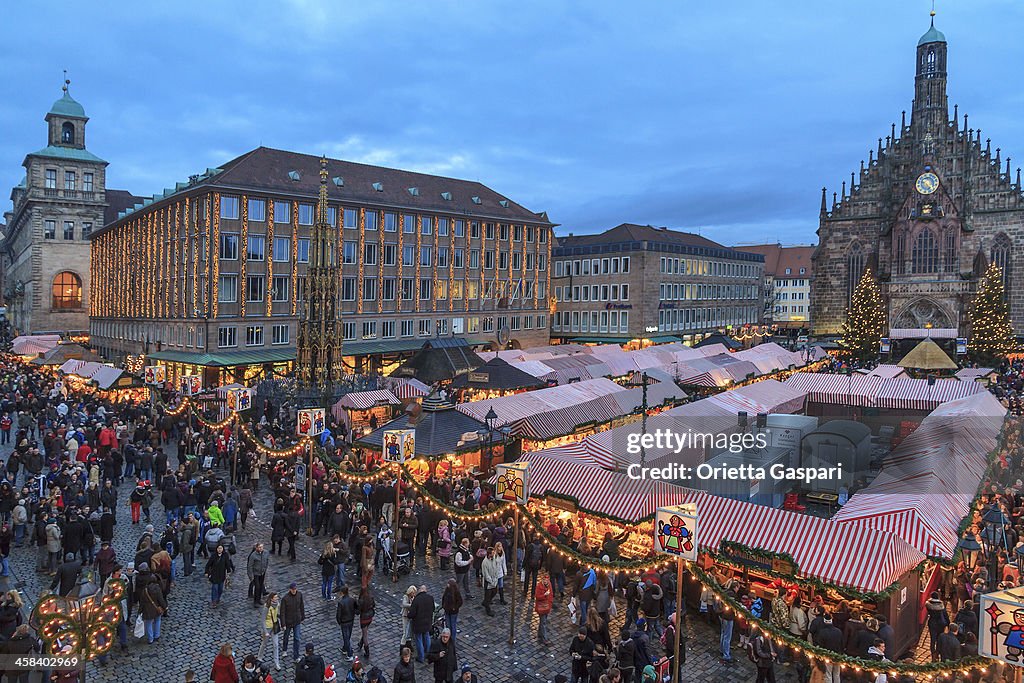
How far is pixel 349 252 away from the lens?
166 ft

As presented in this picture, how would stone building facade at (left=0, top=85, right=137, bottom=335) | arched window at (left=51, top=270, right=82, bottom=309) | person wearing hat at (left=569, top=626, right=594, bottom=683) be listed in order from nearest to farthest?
person wearing hat at (left=569, top=626, right=594, bottom=683) < stone building facade at (left=0, top=85, right=137, bottom=335) < arched window at (left=51, top=270, right=82, bottom=309)

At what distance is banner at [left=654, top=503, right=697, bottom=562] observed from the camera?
9953mm

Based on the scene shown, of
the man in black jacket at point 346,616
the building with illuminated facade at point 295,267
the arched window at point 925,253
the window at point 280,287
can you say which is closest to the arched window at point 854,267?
the arched window at point 925,253

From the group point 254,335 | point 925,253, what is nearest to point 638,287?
point 925,253

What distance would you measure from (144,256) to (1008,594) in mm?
58476

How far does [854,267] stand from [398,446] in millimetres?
62050

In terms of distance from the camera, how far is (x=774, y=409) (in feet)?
86.1

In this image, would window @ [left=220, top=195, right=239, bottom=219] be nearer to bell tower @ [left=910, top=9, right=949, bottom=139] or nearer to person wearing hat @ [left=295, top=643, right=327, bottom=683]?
person wearing hat @ [left=295, top=643, right=327, bottom=683]

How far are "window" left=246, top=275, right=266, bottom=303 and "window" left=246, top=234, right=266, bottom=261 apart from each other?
1262 millimetres

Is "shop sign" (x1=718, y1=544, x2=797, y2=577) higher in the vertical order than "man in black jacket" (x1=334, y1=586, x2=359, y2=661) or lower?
higher

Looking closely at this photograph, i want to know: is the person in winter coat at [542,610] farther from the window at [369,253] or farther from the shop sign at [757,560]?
the window at [369,253]

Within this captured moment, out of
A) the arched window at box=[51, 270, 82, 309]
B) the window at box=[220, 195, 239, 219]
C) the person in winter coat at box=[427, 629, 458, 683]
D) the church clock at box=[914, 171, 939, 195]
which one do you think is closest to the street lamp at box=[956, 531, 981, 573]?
the person in winter coat at box=[427, 629, 458, 683]

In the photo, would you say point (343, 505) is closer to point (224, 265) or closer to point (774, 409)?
point (774, 409)

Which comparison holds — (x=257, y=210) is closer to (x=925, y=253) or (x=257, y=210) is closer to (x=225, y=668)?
(x=225, y=668)
